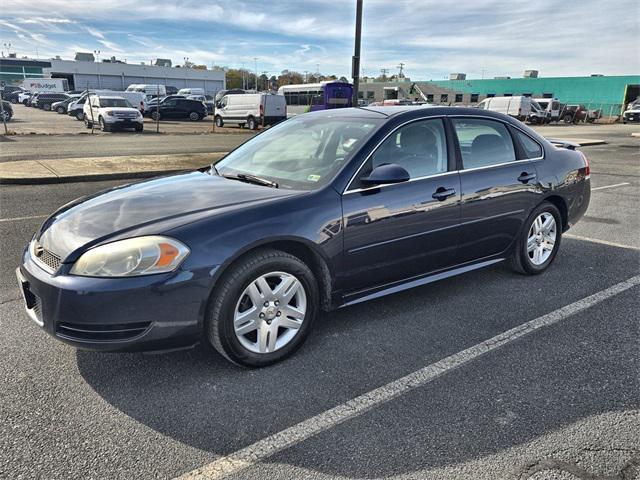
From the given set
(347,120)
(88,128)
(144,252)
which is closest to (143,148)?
(88,128)

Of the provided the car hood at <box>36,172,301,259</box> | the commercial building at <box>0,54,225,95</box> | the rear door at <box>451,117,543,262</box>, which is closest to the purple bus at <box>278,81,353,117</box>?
the rear door at <box>451,117,543,262</box>

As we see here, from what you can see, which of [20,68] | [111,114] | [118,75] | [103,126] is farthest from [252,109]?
[20,68]

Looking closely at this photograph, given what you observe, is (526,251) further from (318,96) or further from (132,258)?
(318,96)

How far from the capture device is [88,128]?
23.9m

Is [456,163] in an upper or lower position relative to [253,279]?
upper

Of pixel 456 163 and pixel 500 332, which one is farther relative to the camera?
pixel 456 163

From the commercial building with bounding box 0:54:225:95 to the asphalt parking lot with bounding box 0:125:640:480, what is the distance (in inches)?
3057

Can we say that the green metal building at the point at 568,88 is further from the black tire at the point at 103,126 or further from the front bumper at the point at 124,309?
the front bumper at the point at 124,309

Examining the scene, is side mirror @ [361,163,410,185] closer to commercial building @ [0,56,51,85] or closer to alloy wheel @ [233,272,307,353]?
alloy wheel @ [233,272,307,353]

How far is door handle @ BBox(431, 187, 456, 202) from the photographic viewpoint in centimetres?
379

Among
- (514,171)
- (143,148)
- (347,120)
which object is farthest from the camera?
(143,148)

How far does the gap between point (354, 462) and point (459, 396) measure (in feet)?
2.72

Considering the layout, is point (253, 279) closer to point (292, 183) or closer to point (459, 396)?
point (292, 183)

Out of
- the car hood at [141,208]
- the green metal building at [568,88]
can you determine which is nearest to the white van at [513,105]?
the green metal building at [568,88]
